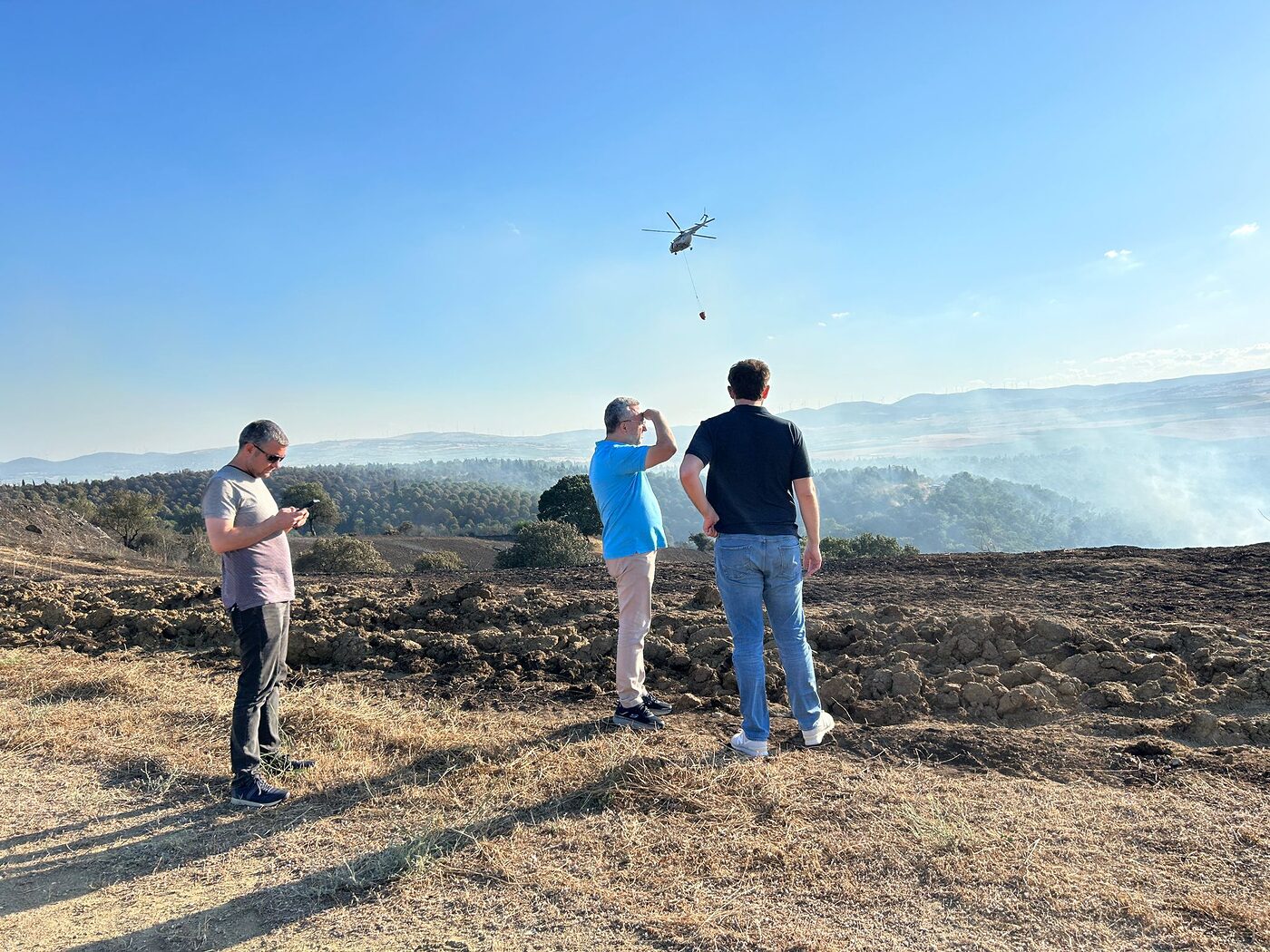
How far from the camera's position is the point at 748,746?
4332 mm

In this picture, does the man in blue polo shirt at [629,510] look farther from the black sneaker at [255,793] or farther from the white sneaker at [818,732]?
the black sneaker at [255,793]

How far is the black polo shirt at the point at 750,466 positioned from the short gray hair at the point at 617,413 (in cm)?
61

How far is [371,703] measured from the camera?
19.5 ft

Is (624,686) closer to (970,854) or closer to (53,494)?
(970,854)

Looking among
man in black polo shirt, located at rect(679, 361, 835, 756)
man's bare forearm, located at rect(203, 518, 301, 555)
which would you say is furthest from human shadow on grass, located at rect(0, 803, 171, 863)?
man in black polo shirt, located at rect(679, 361, 835, 756)

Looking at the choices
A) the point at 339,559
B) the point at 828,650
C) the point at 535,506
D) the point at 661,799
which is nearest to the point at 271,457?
the point at 661,799

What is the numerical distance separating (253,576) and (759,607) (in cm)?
270

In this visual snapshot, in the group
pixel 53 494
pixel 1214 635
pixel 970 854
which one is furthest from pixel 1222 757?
pixel 53 494

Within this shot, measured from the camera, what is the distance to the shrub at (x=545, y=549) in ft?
75.1

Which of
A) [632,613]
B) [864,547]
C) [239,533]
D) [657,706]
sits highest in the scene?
[239,533]

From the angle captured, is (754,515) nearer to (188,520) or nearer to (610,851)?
(610,851)

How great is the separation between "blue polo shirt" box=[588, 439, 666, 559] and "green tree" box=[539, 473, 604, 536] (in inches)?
975

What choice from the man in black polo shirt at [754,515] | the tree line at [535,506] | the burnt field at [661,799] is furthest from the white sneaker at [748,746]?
the tree line at [535,506]

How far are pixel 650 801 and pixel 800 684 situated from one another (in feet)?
3.78
